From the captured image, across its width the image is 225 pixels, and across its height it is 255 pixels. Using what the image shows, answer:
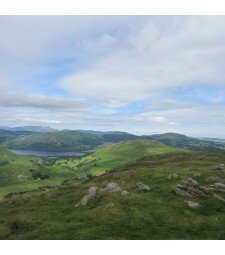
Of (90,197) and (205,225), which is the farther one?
(90,197)

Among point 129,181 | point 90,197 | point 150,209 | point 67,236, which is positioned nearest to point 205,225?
point 150,209

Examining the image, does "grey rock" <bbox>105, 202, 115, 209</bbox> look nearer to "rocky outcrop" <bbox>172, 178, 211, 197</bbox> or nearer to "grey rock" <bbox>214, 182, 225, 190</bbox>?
"rocky outcrop" <bbox>172, 178, 211, 197</bbox>

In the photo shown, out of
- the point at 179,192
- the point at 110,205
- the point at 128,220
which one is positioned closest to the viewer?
the point at 128,220

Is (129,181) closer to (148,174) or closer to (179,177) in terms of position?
(148,174)

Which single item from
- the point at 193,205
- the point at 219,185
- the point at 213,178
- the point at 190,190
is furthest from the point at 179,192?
the point at 213,178

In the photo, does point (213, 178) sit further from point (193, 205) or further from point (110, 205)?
point (110, 205)

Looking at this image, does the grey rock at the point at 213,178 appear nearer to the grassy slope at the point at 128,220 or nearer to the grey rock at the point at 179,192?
the grey rock at the point at 179,192

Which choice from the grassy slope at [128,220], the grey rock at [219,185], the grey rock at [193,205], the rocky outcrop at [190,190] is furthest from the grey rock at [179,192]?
the grey rock at [219,185]

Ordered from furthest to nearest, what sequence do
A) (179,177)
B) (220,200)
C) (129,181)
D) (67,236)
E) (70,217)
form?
1. (129,181)
2. (179,177)
3. (220,200)
4. (70,217)
5. (67,236)

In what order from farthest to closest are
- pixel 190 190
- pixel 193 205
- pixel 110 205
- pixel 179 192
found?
pixel 190 190 → pixel 179 192 → pixel 193 205 → pixel 110 205
